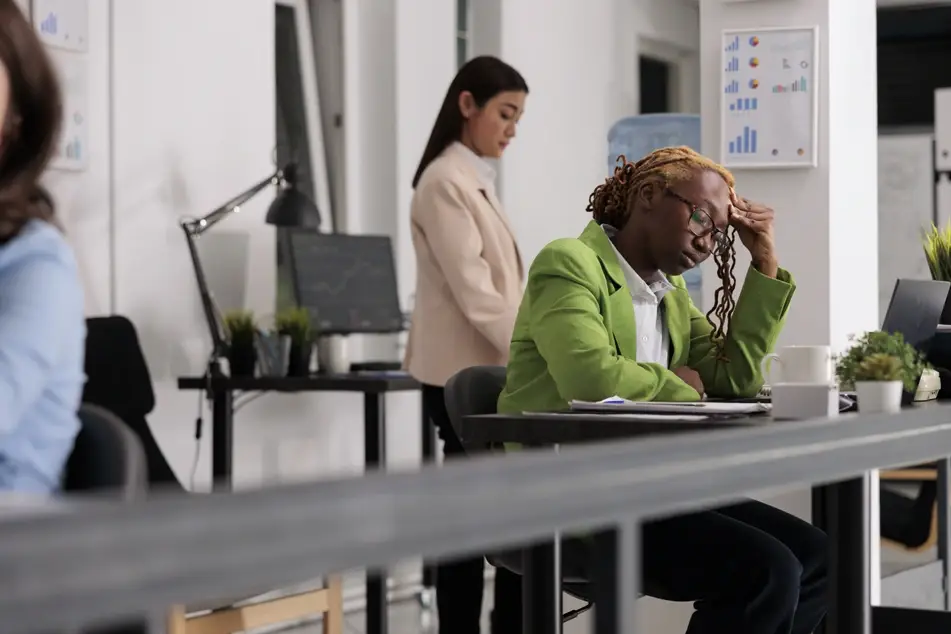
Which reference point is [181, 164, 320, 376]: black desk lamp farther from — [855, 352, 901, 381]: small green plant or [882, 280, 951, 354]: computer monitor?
[855, 352, 901, 381]: small green plant

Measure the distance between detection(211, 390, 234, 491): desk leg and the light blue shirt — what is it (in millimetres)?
3006

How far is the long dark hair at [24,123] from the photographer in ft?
5.06

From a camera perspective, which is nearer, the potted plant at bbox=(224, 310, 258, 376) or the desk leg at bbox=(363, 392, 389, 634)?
the desk leg at bbox=(363, 392, 389, 634)

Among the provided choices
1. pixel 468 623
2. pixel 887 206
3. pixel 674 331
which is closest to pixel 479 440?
pixel 674 331

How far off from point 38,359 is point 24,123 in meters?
0.28

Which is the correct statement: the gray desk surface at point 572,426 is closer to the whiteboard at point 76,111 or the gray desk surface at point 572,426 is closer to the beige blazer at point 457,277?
the beige blazer at point 457,277

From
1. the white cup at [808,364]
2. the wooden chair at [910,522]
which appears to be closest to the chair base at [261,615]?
the white cup at [808,364]

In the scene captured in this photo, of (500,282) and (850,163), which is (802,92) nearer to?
(850,163)

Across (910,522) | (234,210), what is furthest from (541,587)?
(910,522)

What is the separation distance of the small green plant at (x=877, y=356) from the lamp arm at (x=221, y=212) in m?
2.77

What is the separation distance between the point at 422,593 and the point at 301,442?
0.68 metres

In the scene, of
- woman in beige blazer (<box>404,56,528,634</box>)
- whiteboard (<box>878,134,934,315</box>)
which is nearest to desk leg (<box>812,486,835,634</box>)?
woman in beige blazer (<box>404,56,528,634</box>)

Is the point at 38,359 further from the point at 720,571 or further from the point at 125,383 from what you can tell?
the point at 125,383

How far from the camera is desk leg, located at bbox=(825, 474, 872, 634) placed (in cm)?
167
